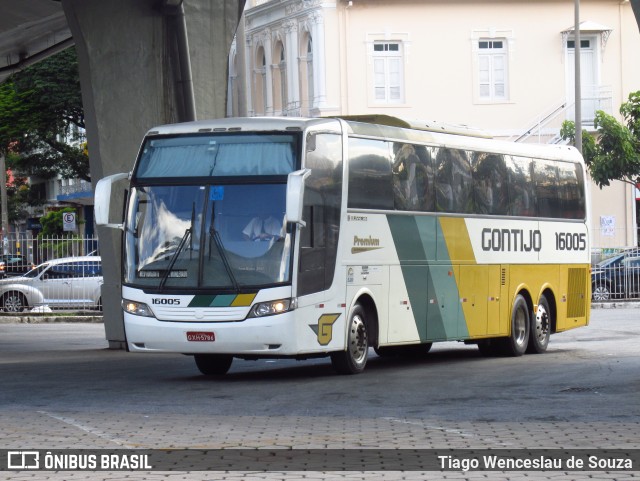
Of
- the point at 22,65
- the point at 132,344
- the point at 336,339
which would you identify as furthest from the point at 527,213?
the point at 22,65

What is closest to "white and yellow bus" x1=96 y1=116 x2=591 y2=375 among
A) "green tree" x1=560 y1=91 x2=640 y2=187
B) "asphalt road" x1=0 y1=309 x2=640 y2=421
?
"asphalt road" x1=0 y1=309 x2=640 y2=421

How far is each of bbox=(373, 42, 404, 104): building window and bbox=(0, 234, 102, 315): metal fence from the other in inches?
627

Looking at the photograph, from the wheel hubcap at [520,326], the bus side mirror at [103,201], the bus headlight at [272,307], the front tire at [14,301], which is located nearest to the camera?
the bus headlight at [272,307]

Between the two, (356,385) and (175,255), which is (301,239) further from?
(356,385)

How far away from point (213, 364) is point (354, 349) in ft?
6.65

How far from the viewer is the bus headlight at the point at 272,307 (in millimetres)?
17891

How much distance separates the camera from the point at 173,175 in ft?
61.0

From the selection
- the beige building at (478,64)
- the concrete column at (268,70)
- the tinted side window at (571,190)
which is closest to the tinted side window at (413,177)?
the tinted side window at (571,190)

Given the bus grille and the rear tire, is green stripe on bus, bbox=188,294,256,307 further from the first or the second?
the bus grille

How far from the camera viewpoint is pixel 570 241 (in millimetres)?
25844

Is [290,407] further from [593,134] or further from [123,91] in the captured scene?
[593,134]

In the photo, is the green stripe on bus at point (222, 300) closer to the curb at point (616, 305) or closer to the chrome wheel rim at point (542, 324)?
the chrome wheel rim at point (542, 324)

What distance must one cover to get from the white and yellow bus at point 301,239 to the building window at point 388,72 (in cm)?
3071

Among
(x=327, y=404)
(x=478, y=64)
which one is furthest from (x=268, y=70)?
(x=327, y=404)
